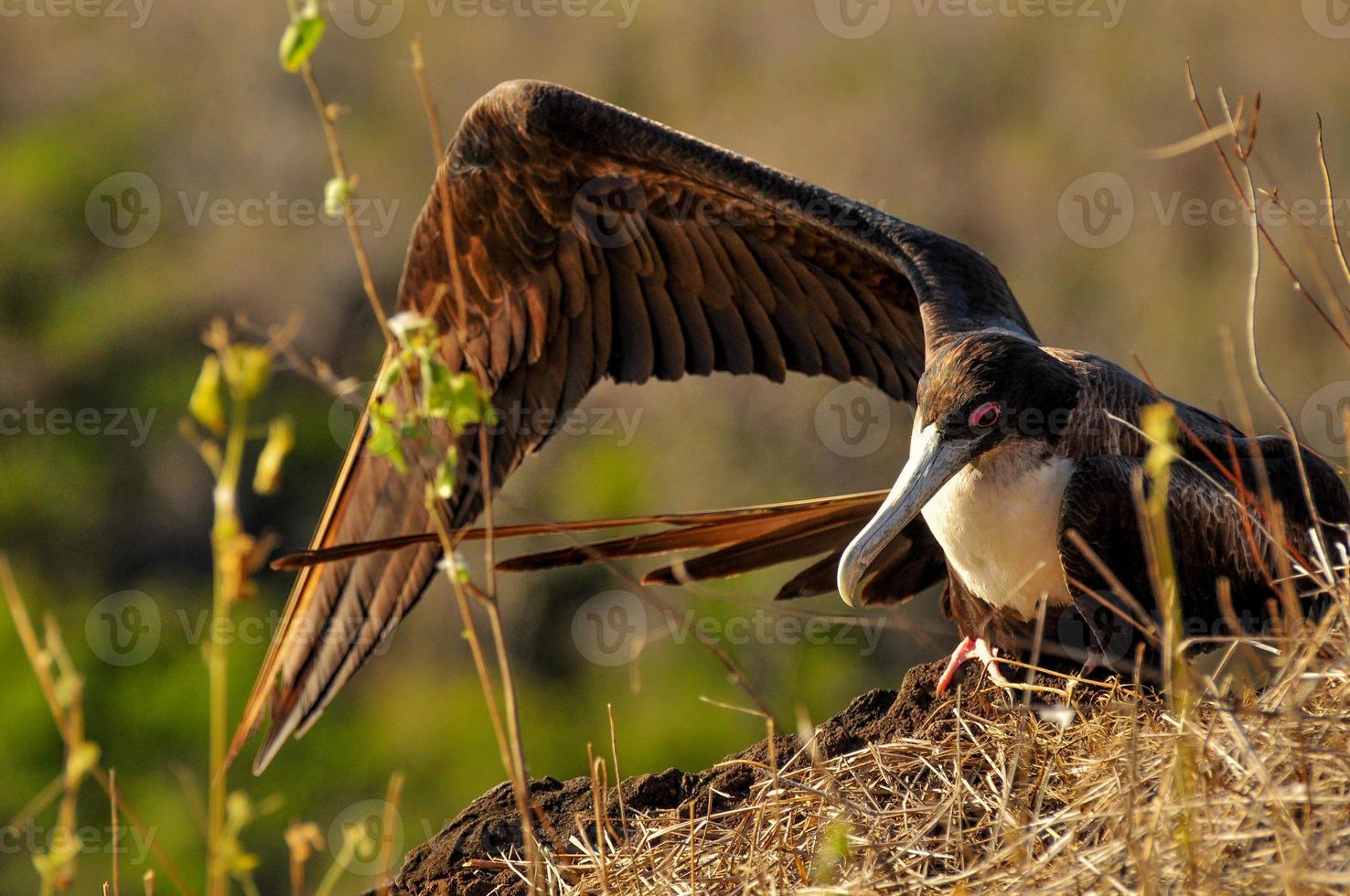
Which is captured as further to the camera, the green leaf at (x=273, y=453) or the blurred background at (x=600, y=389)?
the blurred background at (x=600, y=389)

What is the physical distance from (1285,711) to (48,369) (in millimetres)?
22262

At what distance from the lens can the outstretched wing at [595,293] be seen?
412 cm

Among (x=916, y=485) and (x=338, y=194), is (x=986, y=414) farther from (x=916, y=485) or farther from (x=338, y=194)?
(x=338, y=194)

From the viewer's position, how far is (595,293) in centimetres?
455

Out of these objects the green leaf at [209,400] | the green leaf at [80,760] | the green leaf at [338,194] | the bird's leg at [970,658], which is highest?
the green leaf at [338,194]

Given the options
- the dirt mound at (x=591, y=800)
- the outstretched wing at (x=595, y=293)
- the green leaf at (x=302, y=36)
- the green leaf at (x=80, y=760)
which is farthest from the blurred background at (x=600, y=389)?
the green leaf at (x=80, y=760)

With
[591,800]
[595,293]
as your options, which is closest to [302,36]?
[591,800]

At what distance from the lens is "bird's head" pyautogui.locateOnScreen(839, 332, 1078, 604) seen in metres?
3.55

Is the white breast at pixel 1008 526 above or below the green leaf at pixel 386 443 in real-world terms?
below

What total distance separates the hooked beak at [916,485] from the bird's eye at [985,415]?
0.14 feet

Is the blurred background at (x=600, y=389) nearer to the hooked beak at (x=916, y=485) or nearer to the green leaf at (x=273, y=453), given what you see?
the hooked beak at (x=916, y=485)

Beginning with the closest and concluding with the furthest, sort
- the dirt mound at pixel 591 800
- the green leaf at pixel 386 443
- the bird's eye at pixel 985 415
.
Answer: the green leaf at pixel 386 443
the dirt mound at pixel 591 800
the bird's eye at pixel 985 415

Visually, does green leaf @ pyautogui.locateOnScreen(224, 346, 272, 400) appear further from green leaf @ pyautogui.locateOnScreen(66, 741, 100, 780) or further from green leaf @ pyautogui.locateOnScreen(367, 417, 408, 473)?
green leaf @ pyautogui.locateOnScreen(66, 741, 100, 780)

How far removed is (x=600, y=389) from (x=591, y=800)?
11872mm
